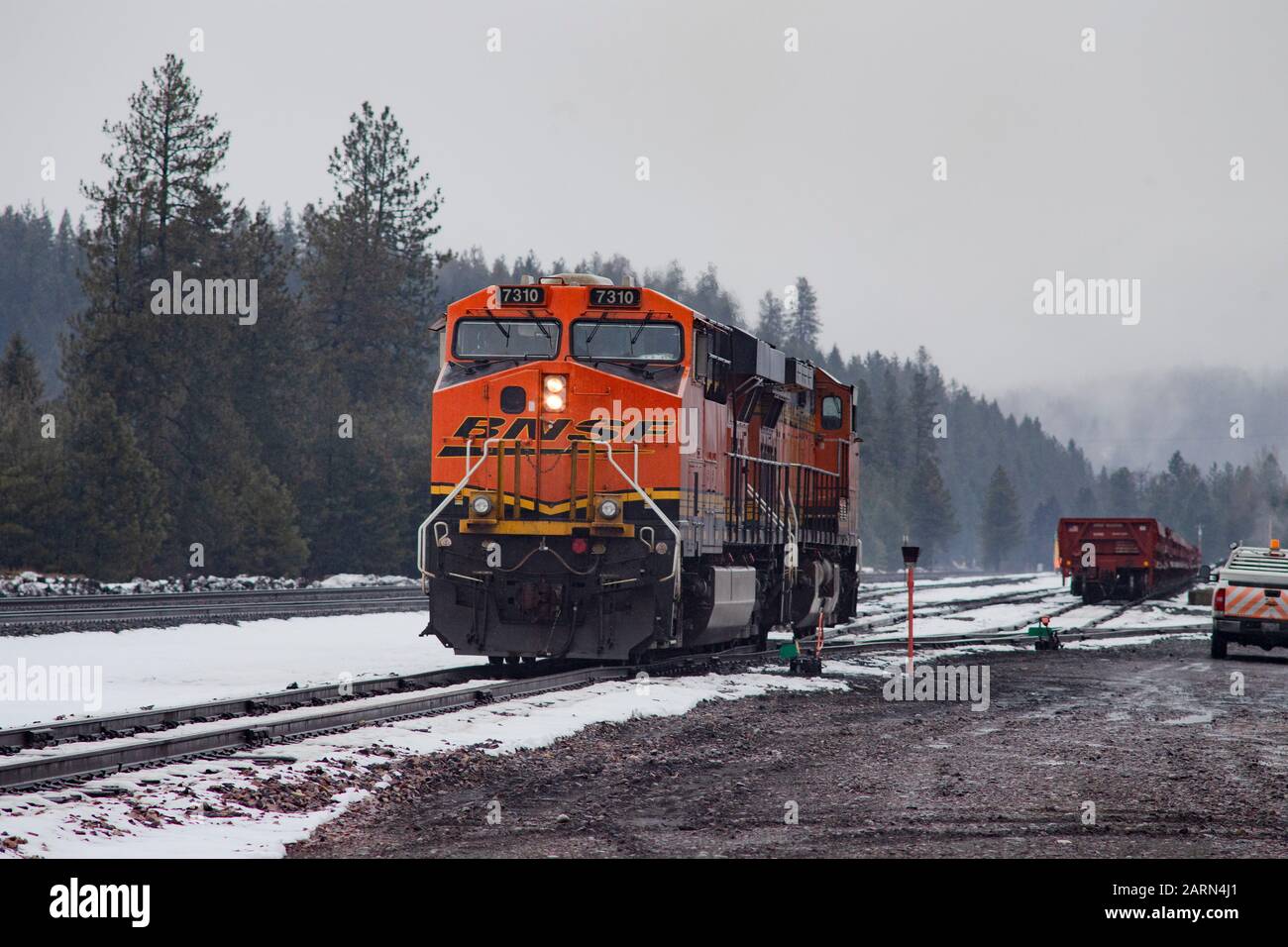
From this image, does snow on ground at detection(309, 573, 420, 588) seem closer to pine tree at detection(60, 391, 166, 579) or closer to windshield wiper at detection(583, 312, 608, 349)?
pine tree at detection(60, 391, 166, 579)

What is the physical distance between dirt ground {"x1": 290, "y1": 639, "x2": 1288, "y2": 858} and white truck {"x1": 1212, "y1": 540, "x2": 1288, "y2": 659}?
7.42 metres

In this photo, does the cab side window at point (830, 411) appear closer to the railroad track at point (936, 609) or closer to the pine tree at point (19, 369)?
the railroad track at point (936, 609)

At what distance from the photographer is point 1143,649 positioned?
27719 mm

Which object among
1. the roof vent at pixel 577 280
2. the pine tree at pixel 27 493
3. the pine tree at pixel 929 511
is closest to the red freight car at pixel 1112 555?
the pine tree at pixel 27 493

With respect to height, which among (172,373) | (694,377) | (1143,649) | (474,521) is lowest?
(1143,649)

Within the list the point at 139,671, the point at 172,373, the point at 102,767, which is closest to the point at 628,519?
the point at 139,671

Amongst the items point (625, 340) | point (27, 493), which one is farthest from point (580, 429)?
point (27, 493)

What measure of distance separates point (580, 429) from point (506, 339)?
1555 mm

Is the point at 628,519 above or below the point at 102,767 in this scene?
above

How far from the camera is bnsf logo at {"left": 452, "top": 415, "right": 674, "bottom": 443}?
17.8m

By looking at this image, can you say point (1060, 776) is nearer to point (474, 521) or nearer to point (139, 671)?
point (474, 521)

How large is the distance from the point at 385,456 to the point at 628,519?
39871mm

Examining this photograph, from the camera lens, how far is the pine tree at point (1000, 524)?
534ft
